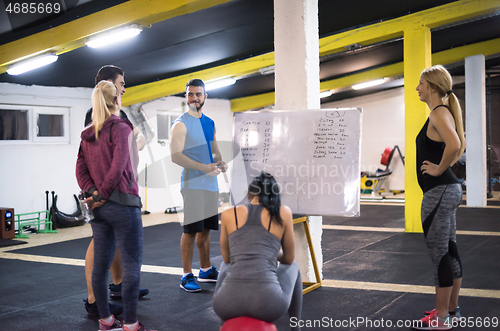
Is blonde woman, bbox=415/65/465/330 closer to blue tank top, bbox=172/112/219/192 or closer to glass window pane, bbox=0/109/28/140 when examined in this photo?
blue tank top, bbox=172/112/219/192

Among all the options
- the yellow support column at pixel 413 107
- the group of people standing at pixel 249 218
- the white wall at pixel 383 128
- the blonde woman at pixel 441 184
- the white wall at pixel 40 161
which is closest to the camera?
the group of people standing at pixel 249 218

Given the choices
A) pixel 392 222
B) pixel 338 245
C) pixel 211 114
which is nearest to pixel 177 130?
pixel 338 245

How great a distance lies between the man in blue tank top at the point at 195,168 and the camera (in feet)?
11.6

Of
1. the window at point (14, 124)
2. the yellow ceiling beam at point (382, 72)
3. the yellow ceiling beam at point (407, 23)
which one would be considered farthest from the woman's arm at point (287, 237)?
the yellow ceiling beam at point (382, 72)

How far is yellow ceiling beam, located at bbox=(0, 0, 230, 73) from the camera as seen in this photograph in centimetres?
445

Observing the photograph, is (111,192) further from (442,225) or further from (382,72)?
(382,72)

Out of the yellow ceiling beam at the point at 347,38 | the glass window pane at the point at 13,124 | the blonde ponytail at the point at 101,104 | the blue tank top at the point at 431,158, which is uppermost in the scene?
the yellow ceiling beam at the point at 347,38

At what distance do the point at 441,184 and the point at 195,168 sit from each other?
1730mm

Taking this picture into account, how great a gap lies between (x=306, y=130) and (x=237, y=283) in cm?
178

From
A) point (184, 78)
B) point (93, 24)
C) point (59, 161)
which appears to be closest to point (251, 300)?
point (93, 24)

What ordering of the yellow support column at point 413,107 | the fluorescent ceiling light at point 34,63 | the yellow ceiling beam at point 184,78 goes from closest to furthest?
the fluorescent ceiling light at point 34,63 < the yellow support column at point 413,107 < the yellow ceiling beam at point 184,78

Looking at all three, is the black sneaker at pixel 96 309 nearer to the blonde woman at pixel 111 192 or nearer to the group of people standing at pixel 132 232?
the group of people standing at pixel 132 232

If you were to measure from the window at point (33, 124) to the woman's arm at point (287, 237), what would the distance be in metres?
6.16

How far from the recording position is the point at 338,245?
18.2ft
